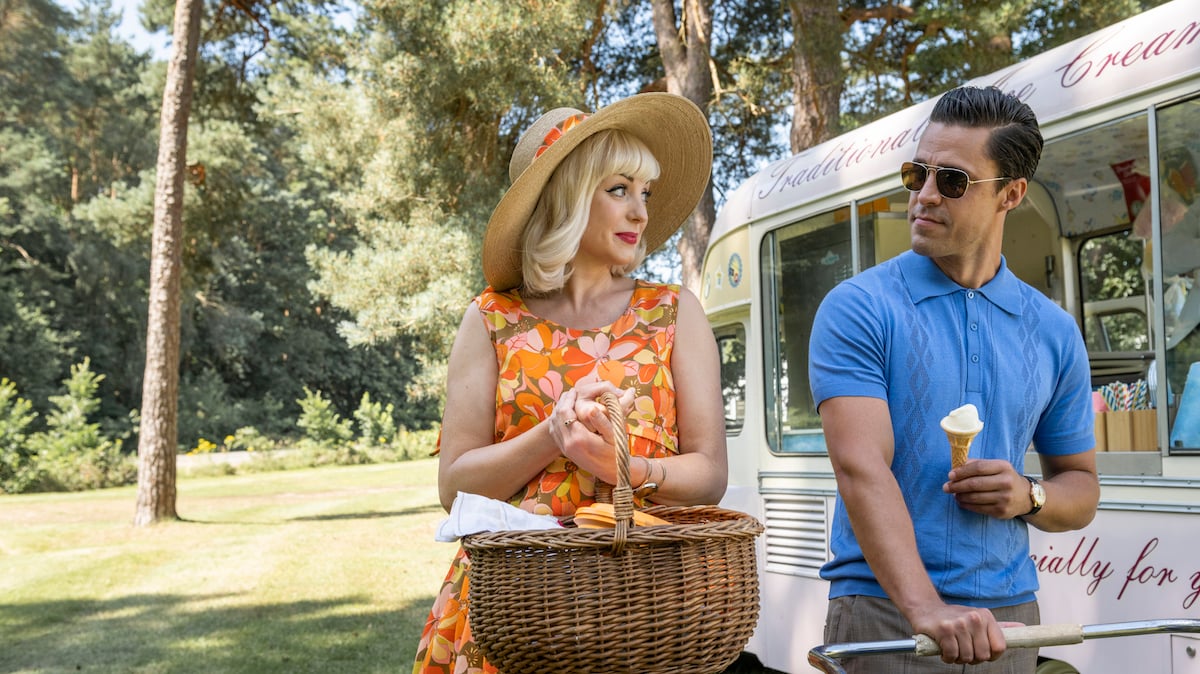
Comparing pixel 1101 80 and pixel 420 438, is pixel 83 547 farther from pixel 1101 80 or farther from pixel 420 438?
pixel 420 438

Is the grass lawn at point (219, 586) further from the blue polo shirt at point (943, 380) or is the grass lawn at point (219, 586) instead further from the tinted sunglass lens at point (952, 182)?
the tinted sunglass lens at point (952, 182)

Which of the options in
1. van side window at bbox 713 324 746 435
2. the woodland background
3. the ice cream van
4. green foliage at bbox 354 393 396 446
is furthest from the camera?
green foliage at bbox 354 393 396 446

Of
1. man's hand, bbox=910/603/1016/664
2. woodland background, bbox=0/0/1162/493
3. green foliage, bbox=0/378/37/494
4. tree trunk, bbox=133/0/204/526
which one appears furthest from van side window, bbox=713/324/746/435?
green foliage, bbox=0/378/37/494

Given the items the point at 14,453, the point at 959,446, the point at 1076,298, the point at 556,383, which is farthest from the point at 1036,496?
the point at 14,453

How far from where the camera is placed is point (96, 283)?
39.2 m

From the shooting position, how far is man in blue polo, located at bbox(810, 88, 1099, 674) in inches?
81.8

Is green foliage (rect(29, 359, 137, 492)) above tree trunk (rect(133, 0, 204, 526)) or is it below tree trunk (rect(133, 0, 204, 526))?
below

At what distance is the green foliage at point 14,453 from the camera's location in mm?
23766

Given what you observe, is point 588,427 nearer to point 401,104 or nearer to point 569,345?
point 569,345

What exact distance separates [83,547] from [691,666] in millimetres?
14609

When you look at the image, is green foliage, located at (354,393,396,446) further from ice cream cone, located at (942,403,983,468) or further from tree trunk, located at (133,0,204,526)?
ice cream cone, located at (942,403,983,468)

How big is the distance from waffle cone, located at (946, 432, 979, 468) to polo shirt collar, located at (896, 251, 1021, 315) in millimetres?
325

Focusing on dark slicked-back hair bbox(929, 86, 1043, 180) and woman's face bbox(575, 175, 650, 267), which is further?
woman's face bbox(575, 175, 650, 267)

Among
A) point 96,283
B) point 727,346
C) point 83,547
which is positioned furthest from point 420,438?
point 727,346
